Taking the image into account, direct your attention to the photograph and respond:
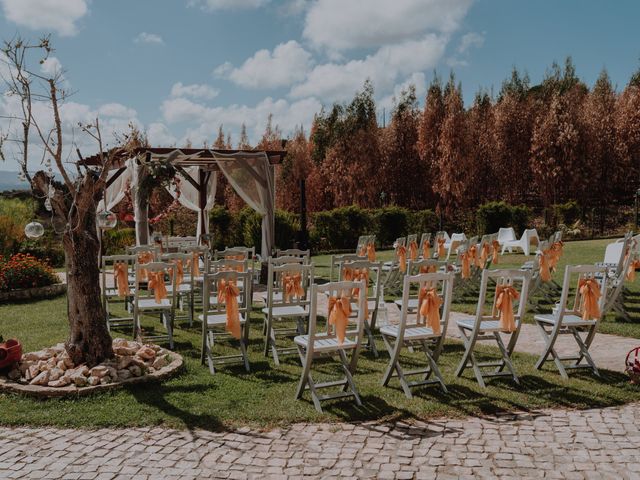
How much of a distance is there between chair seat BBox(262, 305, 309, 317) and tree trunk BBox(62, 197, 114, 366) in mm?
1852

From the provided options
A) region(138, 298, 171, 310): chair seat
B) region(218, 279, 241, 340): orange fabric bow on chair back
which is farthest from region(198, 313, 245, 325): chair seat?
region(138, 298, 171, 310): chair seat

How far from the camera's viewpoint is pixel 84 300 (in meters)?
5.87

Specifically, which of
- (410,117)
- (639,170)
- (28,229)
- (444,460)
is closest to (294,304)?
(444,460)

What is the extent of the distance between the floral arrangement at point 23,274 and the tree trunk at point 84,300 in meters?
7.08

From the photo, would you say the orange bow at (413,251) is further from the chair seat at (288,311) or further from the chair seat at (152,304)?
the chair seat at (152,304)

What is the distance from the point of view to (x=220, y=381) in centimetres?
591

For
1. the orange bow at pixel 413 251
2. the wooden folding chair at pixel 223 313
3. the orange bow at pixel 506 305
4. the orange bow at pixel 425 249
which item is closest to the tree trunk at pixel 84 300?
the wooden folding chair at pixel 223 313

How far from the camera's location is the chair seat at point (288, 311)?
675 centimetres

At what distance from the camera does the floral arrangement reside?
473 inches

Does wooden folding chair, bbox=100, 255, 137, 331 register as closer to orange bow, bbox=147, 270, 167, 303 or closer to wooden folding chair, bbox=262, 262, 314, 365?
orange bow, bbox=147, 270, 167, 303

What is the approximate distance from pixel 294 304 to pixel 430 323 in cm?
200

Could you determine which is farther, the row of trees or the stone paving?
the row of trees

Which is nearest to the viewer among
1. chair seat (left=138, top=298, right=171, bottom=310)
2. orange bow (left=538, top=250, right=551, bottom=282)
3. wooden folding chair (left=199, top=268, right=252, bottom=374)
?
wooden folding chair (left=199, top=268, right=252, bottom=374)

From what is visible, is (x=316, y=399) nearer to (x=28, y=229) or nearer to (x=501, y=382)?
(x=501, y=382)
